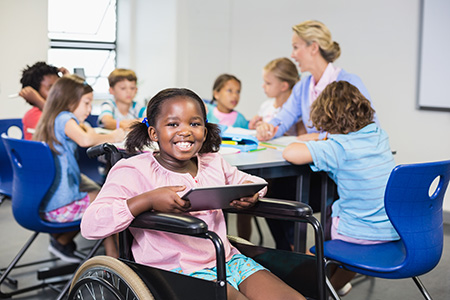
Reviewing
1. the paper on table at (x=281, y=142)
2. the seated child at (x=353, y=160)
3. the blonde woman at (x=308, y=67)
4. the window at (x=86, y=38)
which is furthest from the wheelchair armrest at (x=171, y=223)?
the window at (x=86, y=38)

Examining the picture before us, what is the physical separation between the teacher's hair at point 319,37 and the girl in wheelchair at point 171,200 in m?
1.62

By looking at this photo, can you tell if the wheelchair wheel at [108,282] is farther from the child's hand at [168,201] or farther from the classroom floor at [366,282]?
the classroom floor at [366,282]

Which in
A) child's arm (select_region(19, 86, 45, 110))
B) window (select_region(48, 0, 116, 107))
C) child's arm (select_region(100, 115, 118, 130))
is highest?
window (select_region(48, 0, 116, 107))

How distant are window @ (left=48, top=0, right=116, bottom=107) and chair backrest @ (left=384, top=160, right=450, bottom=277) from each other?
181 inches

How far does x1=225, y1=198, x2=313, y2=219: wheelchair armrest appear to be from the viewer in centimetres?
151

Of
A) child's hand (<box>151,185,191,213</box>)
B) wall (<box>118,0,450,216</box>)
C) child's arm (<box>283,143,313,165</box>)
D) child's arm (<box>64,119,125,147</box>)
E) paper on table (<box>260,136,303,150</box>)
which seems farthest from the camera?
wall (<box>118,0,450,216</box>)

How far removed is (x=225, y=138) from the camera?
270 cm

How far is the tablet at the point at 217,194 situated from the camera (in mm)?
1354

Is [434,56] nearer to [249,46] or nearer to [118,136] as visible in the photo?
[249,46]

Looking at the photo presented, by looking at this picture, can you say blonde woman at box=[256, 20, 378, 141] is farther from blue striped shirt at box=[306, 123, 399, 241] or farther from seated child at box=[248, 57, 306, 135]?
blue striped shirt at box=[306, 123, 399, 241]

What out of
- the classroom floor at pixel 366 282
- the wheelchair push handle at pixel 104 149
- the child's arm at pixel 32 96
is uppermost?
the child's arm at pixel 32 96

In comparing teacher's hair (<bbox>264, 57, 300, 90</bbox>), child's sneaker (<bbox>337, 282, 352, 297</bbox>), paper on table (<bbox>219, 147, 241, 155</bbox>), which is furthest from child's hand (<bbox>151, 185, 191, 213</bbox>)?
teacher's hair (<bbox>264, 57, 300, 90</bbox>)

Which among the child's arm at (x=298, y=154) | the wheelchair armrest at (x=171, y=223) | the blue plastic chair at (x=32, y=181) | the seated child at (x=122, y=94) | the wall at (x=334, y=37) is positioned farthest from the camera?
the wall at (x=334, y=37)

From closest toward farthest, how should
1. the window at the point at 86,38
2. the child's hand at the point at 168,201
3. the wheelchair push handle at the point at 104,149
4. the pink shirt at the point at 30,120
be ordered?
the child's hand at the point at 168,201, the wheelchair push handle at the point at 104,149, the pink shirt at the point at 30,120, the window at the point at 86,38
